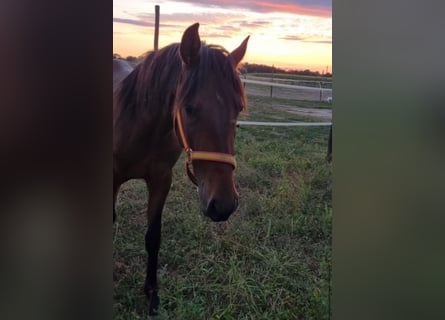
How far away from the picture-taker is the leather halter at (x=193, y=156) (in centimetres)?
212

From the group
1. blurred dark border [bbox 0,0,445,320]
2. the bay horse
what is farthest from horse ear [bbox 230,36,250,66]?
blurred dark border [bbox 0,0,445,320]

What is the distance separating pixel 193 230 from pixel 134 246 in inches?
12.3

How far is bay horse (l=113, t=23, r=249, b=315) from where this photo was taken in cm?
212

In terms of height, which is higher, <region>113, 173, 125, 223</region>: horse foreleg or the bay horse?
the bay horse

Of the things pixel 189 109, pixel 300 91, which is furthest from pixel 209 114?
pixel 300 91

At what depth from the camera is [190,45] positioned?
212cm

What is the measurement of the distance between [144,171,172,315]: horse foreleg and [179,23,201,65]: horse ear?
58 cm
